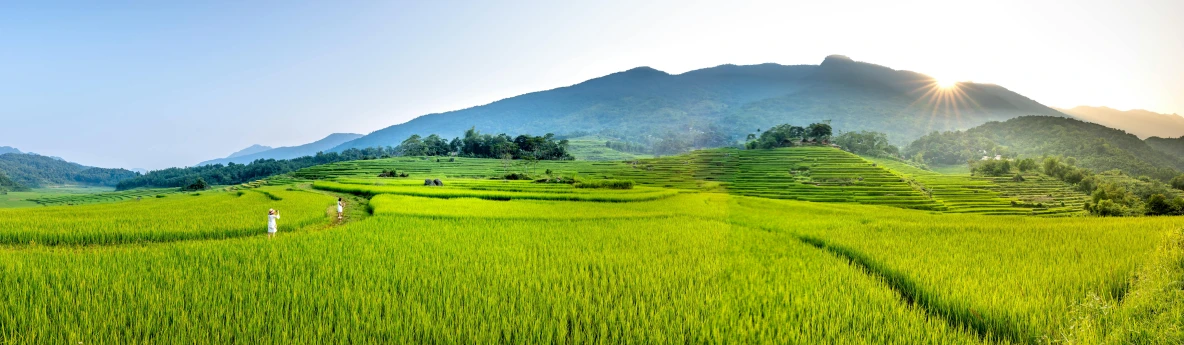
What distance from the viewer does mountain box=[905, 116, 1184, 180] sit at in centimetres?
9875

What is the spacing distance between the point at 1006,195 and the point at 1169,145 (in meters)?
141

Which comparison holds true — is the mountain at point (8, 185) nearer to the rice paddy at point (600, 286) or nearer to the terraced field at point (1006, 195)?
the rice paddy at point (600, 286)

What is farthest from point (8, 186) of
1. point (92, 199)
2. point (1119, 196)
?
point (1119, 196)

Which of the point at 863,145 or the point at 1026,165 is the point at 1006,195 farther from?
the point at 863,145

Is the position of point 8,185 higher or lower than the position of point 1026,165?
higher

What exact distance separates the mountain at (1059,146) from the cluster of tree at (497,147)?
94.2m

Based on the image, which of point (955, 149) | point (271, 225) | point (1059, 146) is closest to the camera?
point (271, 225)

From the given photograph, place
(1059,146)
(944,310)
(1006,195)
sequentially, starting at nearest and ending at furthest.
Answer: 1. (944,310)
2. (1006,195)
3. (1059,146)

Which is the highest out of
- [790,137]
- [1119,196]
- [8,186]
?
[790,137]

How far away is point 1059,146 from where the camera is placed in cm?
11331

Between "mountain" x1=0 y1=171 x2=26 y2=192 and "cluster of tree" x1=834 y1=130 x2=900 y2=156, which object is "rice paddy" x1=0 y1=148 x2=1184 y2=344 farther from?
"mountain" x1=0 y1=171 x2=26 y2=192

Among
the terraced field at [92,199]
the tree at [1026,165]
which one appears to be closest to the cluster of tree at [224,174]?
the terraced field at [92,199]

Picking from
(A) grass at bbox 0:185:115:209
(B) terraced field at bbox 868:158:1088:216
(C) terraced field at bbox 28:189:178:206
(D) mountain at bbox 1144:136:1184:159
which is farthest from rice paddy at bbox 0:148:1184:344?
(D) mountain at bbox 1144:136:1184:159

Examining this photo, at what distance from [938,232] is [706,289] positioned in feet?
32.2
